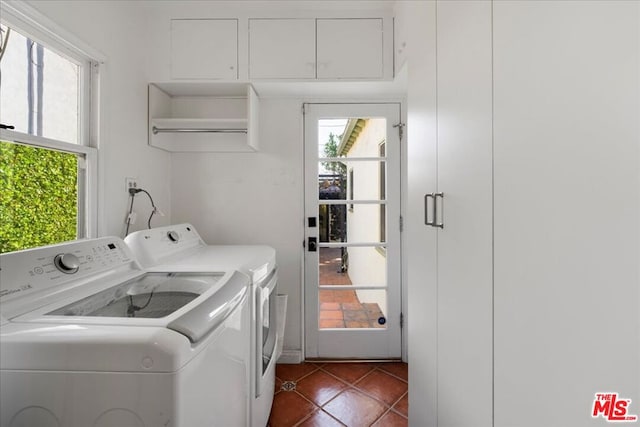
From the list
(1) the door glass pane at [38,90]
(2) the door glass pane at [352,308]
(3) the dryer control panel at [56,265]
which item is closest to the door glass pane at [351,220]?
(2) the door glass pane at [352,308]

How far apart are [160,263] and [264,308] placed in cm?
59

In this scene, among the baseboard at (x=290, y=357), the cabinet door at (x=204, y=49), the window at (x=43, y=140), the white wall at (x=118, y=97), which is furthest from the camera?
the baseboard at (x=290, y=357)

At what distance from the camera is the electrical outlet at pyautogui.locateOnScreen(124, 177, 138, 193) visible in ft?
5.70

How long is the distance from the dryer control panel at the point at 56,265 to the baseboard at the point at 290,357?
55.9 inches

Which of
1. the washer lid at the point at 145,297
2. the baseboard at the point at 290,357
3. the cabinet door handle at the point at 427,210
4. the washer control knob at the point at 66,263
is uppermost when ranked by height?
the cabinet door handle at the point at 427,210

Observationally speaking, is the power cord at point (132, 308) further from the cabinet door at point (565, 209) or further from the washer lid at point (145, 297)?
the cabinet door at point (565, 209)

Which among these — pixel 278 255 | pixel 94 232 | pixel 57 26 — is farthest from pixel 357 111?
pixel 94 232

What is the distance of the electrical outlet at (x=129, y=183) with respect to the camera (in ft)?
5.70

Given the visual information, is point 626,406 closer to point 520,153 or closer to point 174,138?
point 520,153

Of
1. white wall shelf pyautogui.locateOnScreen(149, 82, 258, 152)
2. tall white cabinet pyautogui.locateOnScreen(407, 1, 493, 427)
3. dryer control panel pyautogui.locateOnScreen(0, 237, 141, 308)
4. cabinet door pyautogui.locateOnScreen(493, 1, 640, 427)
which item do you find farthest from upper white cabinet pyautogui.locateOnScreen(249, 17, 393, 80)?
dryer control panel pyautogui.locateOnScreen(0, 237, 141, 308)

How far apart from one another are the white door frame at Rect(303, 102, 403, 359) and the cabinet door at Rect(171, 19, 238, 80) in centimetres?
67

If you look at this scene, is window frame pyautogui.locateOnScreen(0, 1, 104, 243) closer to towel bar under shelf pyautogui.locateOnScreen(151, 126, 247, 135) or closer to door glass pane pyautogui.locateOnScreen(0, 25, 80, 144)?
door glass pane pyautogui.locateOnScreen(0, 25, 80, 144)

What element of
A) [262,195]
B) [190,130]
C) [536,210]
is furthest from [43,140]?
[536,210]
